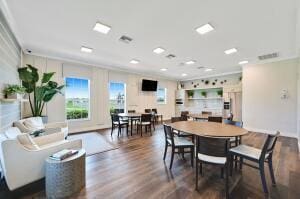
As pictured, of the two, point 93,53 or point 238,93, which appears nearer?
point 93,53

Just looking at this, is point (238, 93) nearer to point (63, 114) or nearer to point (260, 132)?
point (260, 132)

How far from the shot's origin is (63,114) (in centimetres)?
540

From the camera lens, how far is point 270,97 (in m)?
5.43

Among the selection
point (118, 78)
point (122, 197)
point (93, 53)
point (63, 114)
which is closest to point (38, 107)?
point (63, 114)

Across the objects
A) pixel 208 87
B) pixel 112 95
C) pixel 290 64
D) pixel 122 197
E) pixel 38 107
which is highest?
pixel 290 64

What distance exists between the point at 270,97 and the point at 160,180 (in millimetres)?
5799

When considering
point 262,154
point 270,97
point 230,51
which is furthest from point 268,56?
point 262,154

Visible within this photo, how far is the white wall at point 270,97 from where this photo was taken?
5016mm

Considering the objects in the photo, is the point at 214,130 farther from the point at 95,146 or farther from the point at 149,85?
the point at 149,85

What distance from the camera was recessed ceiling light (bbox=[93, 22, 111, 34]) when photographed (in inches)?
116

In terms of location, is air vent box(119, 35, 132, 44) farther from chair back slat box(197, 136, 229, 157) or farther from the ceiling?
chair back slat box(197, 136, 229, 157)

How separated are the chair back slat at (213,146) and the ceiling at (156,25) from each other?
217 centimetres

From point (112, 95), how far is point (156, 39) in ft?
13.9

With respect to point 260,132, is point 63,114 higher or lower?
higher
